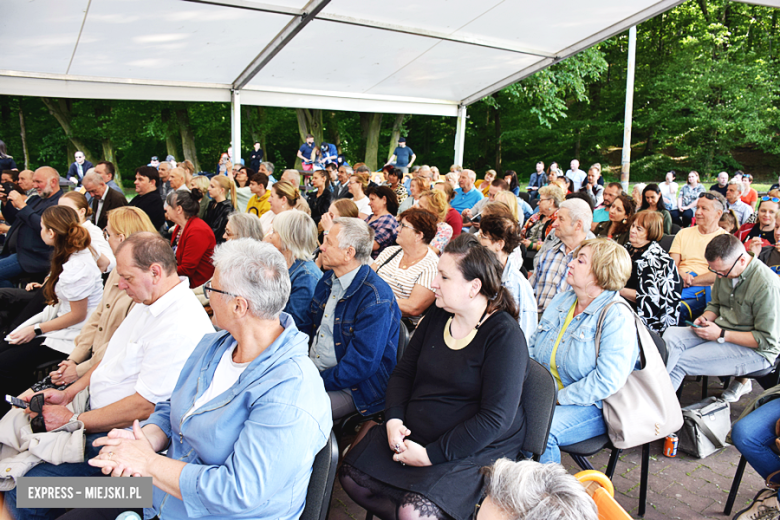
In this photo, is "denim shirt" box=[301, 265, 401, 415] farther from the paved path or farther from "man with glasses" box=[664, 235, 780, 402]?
"man with glasses" box=[664, 235, 780, 402]

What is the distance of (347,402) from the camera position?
249 cm

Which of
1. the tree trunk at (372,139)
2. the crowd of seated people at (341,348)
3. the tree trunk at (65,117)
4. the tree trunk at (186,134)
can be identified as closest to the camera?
the crowd of seated people at (341,348)

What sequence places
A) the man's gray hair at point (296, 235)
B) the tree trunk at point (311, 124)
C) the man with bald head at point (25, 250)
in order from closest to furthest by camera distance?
the man's gray hair at point (296, 235) < the man with bald head at point (25, 250) < the tree trunk at point (311, 124)

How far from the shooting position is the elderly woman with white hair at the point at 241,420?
1.43 m

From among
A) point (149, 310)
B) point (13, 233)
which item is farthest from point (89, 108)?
point (149, 310)

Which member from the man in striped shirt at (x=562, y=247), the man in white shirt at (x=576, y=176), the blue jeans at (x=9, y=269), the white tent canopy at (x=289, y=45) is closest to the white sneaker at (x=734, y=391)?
the man in striped shirt at (x=562, y=247)

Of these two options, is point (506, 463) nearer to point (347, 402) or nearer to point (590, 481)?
point (590, 481)

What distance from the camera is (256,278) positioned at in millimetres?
1699

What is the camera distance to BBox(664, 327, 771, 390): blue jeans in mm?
3047

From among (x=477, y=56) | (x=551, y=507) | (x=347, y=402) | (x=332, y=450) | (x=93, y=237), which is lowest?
(x=347, y=402)

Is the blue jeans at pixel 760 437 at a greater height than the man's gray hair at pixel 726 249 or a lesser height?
lesser

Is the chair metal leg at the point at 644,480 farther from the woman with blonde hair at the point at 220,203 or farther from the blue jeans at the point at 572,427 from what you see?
the woman with blonde hair at the point at 220,203

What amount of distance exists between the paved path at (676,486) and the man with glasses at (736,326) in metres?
0.49

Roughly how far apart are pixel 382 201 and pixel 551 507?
14.9 feet
